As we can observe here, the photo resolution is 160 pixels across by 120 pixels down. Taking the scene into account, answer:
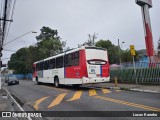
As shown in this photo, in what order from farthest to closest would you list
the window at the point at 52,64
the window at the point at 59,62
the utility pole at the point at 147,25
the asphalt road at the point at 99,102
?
the utility pole at the point at 147,25
the window at the point at 52,64
the window at the point at 59,62
the asphalt road at the point at 99,102

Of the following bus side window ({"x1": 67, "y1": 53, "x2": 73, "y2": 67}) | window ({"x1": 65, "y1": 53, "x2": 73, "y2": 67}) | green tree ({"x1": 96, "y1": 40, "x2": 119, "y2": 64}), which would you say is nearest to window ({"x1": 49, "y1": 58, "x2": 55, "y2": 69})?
window ({"x1": 65, "y1": 53, "x2": 73, "y2": 67})

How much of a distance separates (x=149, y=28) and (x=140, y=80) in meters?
9.97

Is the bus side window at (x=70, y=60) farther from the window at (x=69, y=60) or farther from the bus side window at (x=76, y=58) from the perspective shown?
the bus side window at (x=76, y=58)

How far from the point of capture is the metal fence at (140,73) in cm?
2022

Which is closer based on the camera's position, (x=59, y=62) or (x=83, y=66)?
(x=83, y=66)

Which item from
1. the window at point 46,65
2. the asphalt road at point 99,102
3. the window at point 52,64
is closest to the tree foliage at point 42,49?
the window at point 46,65

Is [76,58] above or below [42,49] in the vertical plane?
below

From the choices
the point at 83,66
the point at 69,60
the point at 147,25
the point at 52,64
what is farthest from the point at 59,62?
the point at 147,25

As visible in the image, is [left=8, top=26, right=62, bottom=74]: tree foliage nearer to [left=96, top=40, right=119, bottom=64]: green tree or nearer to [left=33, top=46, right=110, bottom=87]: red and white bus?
[left=96, top=40, right=119, bottom=64]: green tree

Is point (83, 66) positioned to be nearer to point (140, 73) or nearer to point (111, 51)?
point (140, 73)

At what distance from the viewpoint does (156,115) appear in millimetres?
8320

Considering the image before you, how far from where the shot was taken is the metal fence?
2022 centimetres

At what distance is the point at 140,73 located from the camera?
859 inches

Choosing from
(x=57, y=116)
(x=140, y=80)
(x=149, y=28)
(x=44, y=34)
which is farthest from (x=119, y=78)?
(x=44, y=34)
